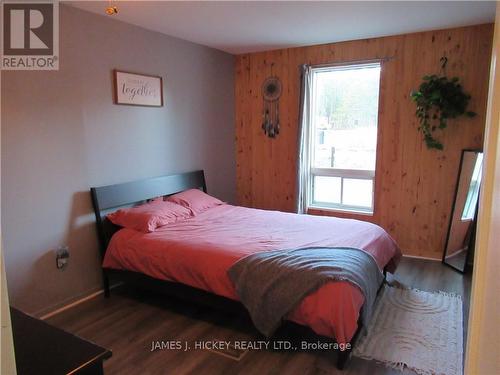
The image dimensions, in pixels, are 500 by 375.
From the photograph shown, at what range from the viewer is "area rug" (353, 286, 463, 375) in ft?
7.49

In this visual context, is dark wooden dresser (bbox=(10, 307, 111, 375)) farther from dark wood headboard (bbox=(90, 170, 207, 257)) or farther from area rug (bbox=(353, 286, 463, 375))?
dark wood headboard (bbox=(90, 170, 207, 257))

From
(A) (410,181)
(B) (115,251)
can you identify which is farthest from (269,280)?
(A) (410,181)

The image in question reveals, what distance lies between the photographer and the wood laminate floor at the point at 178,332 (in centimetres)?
225

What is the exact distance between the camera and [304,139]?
4.58m

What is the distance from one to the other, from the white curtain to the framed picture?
1720 millimetres

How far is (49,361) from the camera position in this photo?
1.06 metres

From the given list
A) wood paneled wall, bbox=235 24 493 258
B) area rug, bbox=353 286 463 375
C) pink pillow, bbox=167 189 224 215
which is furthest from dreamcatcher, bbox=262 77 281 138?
area rug, bbox=353 286 463 375

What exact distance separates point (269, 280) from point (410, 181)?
2.51 meters

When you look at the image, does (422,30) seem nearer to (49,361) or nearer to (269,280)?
(269,280)

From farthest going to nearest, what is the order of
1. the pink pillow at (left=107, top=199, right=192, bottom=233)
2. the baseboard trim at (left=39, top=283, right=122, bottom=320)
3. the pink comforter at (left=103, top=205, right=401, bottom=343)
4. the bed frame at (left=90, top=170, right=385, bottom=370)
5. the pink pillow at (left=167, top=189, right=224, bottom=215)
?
the pink pillow at (left=167, top=189, right=224, bottom=215) < the pink pillow at (left=107, top=199, right=192, bottom=233) < the baseboard trim at (left=39, top=283, right=122, bottom=320) < the bed frame at (left=90, top=170, right=385, bottom=370) < the pink comforter at (left=103, top=205, right=401, bottom=343)

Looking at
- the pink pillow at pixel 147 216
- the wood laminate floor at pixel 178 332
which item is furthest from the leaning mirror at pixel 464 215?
the pink pillow at pixel 147 216

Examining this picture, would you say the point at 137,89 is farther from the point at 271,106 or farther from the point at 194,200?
the point at 271,106

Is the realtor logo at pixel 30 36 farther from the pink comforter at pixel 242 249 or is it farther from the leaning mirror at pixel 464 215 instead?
the leaning mirror at pixel 464 215

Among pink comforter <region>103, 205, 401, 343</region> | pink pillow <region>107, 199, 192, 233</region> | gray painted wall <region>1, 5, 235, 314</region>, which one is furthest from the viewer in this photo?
pink pillow <region>107, 199, 192, 233</region>
